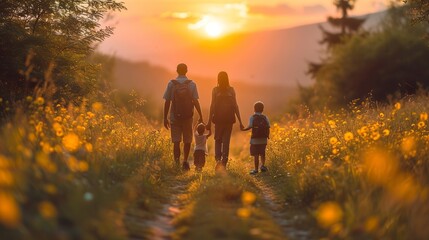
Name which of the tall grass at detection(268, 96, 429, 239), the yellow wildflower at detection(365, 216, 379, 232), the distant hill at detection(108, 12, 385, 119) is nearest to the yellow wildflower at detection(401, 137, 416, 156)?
the tall grass at detection(268, 96, 429, 239)

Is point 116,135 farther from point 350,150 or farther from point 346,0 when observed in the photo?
point 346,0

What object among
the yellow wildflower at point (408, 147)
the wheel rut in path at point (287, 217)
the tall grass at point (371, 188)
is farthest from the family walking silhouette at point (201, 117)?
the yellow wildflower at point (408, 147)

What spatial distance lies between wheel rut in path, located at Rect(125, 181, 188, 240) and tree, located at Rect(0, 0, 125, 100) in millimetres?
4509

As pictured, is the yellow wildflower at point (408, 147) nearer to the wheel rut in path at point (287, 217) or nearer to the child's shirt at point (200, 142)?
the wheel rut in path at point (287, 217)

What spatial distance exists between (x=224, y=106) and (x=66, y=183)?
653cm

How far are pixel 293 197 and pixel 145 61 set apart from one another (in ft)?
151

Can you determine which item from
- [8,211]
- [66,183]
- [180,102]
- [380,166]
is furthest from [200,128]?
[8,211]

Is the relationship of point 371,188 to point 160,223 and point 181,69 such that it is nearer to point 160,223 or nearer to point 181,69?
point 160,223

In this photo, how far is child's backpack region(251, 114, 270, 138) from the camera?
40.2 feet

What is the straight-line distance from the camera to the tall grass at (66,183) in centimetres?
444

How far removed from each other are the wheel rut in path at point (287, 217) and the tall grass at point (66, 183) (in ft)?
6.17

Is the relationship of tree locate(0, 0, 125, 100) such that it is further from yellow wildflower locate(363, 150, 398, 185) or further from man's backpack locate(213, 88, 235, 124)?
yellow wildflower locate(363, 150, 398, 185)

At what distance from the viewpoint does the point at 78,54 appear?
1317 cm

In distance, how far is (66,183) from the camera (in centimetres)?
559
